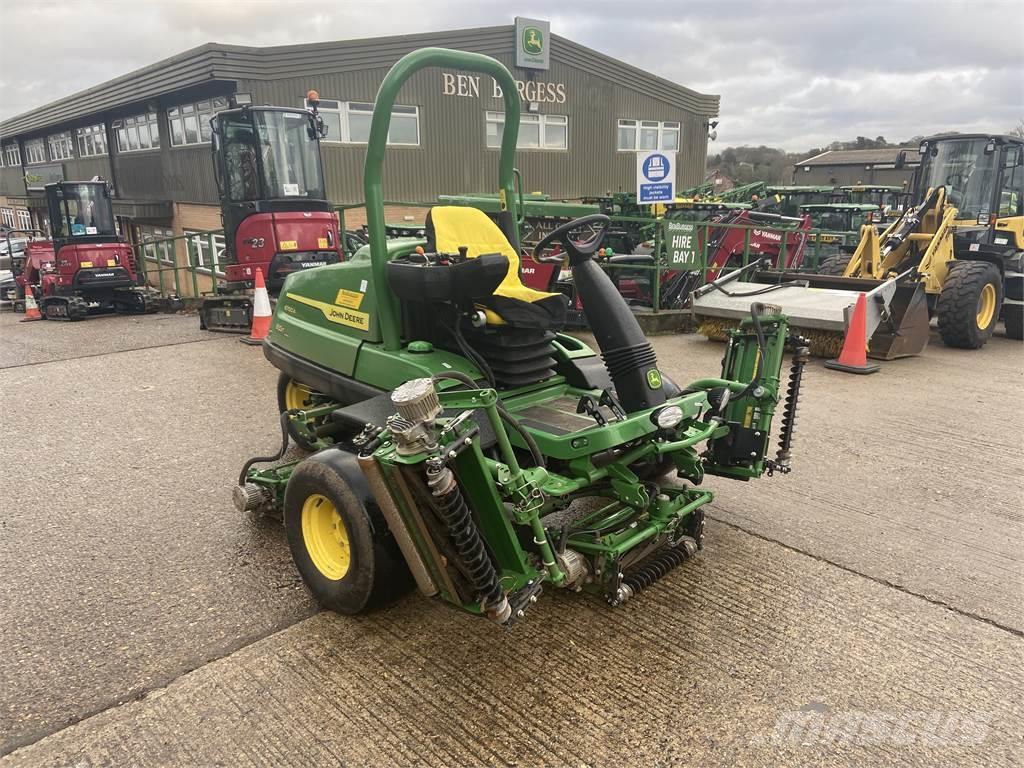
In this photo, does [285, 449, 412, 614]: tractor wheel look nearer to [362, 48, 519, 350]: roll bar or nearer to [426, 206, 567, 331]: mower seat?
[362, 48, 519, 350]: roll bar

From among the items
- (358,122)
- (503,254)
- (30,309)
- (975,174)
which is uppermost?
(358,122)

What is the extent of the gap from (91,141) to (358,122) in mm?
13262

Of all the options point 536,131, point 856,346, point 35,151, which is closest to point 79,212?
point 536,131

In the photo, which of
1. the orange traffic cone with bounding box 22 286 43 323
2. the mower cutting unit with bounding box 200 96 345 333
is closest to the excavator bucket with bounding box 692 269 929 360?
the mower cutting unit with bounding box 200 96 345 333

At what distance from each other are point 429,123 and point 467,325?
56.8ft

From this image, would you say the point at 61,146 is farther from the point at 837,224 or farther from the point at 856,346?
the point at 856,346

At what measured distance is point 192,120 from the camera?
63.7 feet

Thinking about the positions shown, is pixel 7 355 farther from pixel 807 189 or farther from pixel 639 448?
pixel 807 189

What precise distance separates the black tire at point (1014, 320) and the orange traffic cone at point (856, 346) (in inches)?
126

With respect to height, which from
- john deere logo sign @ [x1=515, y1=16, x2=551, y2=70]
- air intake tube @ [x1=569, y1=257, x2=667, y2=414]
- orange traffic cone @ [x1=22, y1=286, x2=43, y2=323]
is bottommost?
orange traffic cone @ [x1=22, y1=286, x2=43, y2=323]

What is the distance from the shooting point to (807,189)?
1596 cm

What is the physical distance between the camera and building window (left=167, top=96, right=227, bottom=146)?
1839cm

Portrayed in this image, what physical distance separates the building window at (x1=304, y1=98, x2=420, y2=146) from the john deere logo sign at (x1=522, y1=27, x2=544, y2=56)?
A: 12.6 feet

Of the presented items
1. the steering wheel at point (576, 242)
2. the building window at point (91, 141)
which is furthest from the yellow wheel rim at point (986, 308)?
the building window at point (91, 141)
